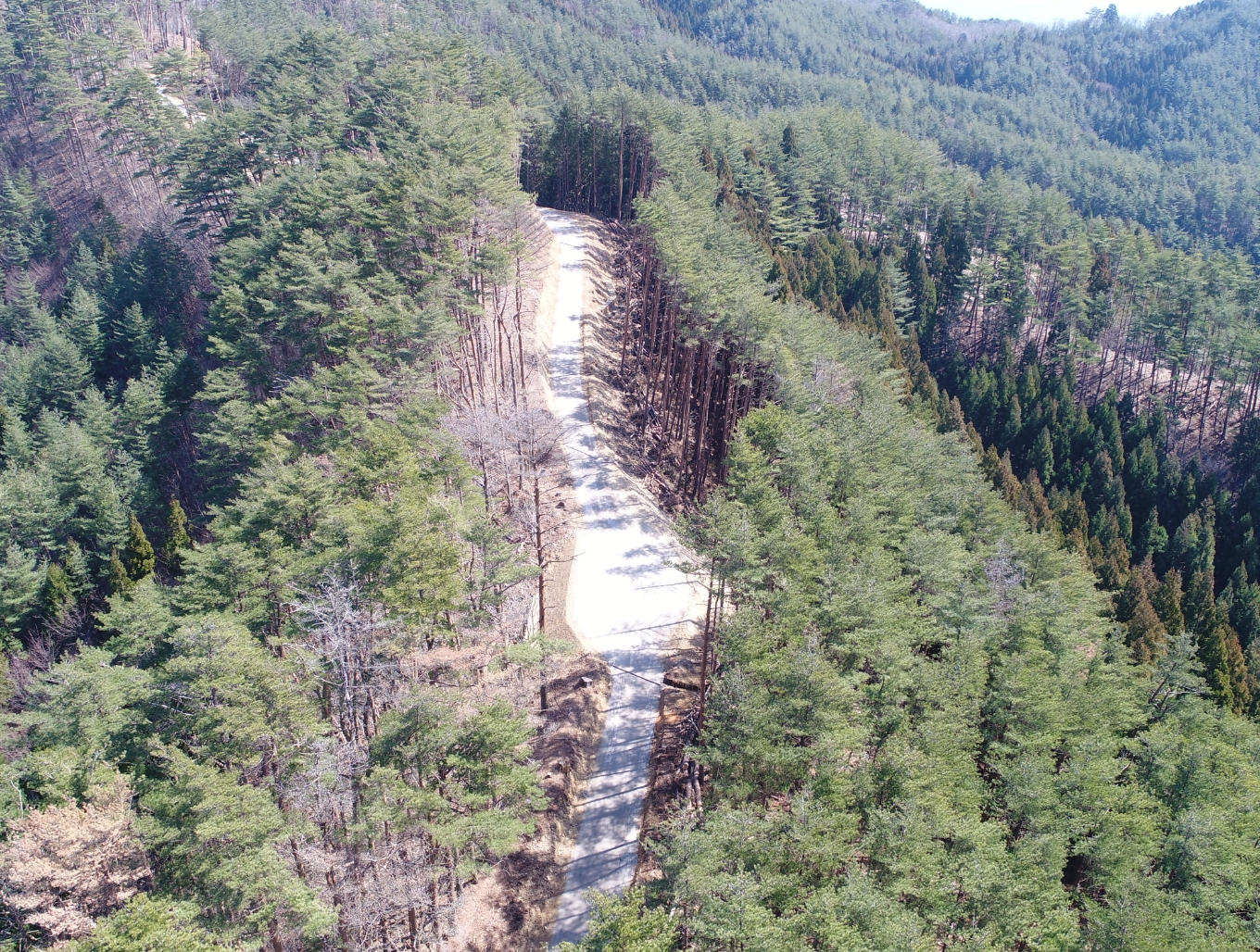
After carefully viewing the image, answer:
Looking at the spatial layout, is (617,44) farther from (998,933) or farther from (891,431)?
(998,933)

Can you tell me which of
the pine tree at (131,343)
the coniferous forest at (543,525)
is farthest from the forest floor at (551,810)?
the pine tree at (131,343)

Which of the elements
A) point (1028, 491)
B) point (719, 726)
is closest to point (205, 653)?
point (719, 726)

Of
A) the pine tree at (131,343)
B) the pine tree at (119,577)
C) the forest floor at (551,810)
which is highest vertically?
the pine tree at (131,343)

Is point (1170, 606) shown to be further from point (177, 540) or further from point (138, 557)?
point (138, 557)

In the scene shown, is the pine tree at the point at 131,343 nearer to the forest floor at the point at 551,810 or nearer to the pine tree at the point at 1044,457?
the forest floor at the point at 551,810

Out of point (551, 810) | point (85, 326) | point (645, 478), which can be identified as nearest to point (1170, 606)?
point (645, 478)

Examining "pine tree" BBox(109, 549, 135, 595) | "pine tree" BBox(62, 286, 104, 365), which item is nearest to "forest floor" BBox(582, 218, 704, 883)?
"pine tree" BBox(109, 549, 135, 595)
